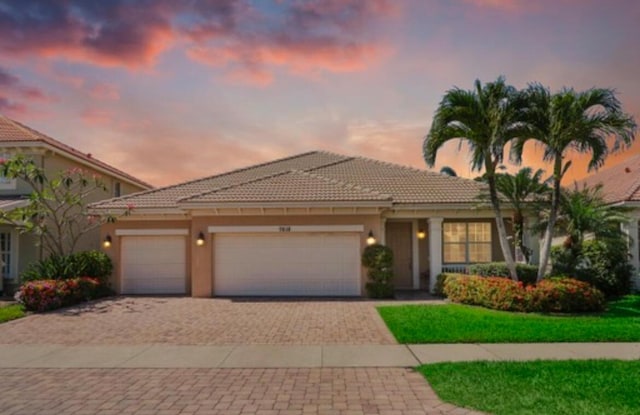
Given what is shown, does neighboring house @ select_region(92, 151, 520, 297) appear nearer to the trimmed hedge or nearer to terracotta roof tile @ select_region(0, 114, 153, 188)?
the trimmed hedge

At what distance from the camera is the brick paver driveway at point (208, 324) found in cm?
893

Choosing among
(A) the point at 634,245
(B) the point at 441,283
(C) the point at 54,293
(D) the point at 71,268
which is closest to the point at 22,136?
(D) the point at 71,268

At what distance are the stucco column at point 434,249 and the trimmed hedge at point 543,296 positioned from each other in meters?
3.34

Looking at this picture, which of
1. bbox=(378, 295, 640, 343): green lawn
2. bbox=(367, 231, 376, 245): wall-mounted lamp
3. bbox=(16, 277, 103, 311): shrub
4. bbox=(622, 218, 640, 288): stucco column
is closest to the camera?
bbox=(378, 295, 640, 343): green lawn

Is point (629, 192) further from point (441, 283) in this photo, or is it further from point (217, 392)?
point (217, 392)

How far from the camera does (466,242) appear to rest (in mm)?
17141

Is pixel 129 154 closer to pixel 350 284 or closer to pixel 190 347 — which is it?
pixel 350 284

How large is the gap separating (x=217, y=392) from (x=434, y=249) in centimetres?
1178

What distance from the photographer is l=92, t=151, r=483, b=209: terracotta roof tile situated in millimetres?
15125

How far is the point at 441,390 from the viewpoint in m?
5.70

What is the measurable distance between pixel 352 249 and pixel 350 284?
47.7 inches

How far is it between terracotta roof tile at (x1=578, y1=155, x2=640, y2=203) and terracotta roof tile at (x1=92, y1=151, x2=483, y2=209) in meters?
5.58

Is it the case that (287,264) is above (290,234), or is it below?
below

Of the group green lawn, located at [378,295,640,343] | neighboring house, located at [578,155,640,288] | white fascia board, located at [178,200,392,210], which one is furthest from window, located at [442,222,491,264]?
green lawn, located at [378,295,640,343]
